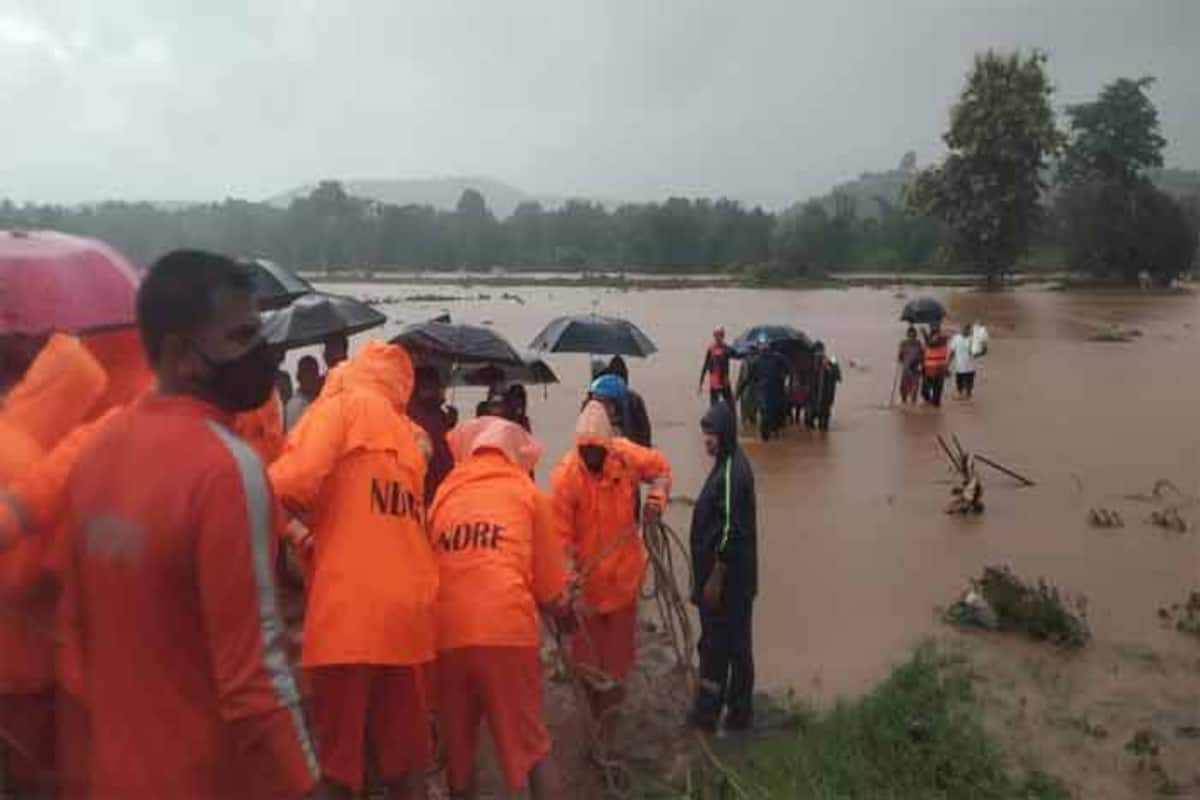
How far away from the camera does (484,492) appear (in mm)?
3811

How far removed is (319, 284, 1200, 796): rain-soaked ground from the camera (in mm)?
7496

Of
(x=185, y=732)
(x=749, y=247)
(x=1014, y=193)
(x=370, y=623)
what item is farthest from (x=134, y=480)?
(x=749, y=247)

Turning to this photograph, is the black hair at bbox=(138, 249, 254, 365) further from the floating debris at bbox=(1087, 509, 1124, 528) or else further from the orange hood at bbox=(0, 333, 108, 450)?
the floating debris at bbox=(1087, 509, 1124, 528)

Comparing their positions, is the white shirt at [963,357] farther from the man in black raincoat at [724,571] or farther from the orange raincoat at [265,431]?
the orange raincoat at [265,431]

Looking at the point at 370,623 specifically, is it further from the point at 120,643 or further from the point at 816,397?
the point at 816,397

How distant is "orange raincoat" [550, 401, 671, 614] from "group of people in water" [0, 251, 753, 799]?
12 millimetres

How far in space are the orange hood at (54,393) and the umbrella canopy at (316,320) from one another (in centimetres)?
344

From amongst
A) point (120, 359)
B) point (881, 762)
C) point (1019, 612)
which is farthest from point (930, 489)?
point (120, 359)

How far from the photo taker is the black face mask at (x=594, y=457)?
497 centimetres

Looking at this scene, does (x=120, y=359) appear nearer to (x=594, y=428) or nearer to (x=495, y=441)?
(x=495, y=441)

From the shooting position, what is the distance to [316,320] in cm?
659

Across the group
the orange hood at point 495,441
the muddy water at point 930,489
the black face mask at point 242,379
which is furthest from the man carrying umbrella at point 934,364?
the black face mask at point 242,379

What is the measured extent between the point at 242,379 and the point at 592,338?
26.3 ft

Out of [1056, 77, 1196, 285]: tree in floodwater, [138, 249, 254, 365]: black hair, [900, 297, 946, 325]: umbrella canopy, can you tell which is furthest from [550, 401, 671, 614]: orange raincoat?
[1056, 77, 1196, 285]: tree in floodwater
